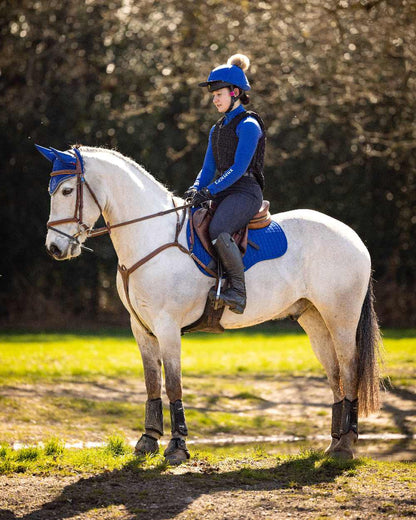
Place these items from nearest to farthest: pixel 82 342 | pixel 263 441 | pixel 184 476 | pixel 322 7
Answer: pixel 184 476
pixel 263 441
pixel 322 7
pixel 82 342

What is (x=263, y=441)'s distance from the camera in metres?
7.86

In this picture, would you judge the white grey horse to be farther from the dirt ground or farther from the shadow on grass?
the dirt ground

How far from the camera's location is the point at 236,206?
19.5 ft

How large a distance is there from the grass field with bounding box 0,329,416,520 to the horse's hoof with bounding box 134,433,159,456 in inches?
3.4

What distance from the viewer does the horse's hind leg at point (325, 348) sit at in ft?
21.7

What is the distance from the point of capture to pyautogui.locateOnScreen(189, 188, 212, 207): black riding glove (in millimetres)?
5832

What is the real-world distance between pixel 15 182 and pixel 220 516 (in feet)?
43.9

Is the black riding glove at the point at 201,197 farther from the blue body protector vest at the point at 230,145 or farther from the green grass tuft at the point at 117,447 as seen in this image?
the green grass tuft at the point at 117,447

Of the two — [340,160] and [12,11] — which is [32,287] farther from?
[340,160]

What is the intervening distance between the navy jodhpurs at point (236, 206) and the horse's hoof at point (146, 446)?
5.78ft

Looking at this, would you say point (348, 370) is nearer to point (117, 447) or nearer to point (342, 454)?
point (342, 454)

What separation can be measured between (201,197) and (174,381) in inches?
57.4

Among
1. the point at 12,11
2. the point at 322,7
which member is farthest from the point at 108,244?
the point at 322,7

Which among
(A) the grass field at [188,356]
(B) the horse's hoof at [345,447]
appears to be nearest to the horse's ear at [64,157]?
(B) the horse's hoof at [345,447]
